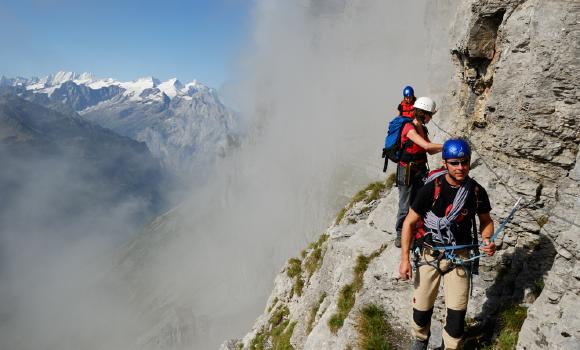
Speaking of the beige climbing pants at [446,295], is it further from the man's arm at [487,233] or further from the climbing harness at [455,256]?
the man's arm at [487,233]

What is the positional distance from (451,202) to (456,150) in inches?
48.0

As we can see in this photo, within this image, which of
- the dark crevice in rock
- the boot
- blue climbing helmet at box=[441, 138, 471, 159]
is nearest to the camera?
blue climbing helmet at box=[441, 138, 471, 159]

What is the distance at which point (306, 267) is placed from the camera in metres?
27.3

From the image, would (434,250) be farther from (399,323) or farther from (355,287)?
(355,287)

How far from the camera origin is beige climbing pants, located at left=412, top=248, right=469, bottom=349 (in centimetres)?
852

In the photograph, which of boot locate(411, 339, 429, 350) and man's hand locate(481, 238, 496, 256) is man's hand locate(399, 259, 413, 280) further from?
boot locate(411, 339, 429, 350)

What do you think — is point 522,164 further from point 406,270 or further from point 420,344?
point 420,344

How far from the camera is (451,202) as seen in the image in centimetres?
816

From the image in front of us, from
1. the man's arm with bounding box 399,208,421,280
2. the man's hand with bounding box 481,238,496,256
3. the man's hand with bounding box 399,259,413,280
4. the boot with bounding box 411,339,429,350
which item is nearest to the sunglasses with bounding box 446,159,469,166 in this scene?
the man's arm with bounding box 399,208,421,280

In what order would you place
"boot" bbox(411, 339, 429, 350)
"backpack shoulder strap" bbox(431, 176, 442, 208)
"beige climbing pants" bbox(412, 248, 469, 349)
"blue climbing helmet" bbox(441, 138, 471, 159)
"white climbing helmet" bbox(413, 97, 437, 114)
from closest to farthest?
1. "blue climbing helmet" bbox(441, 138, 471, 159)
2. "backpack shoulder strap" bbox(431, 176, 442, 208)
3. "beige climbing pants" bbox(412, 248, 469, 349)
4. "boot" bbox(411, 339, 429, 350)
5. "white climbing helmet" bbox(413, 97, 437, 114)

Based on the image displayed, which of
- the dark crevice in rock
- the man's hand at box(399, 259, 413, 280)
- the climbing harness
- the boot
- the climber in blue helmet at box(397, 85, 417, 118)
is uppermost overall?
the dark crevice in rock

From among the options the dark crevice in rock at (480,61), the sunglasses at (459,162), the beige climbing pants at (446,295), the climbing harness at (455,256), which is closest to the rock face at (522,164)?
the dark crevice in rock at (480,61)

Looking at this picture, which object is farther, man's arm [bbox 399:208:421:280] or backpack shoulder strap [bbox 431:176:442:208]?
man's arm [bbox 399:208:421:280]

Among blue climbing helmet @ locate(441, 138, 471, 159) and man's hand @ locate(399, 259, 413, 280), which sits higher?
blue climbing helmet @ locate(441, 138, 471, 159)
